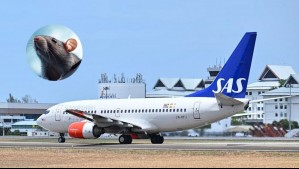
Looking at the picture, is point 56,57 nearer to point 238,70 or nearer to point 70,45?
point 70,45

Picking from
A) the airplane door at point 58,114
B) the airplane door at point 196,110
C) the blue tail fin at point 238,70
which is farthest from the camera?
the airplane door at point 58,114

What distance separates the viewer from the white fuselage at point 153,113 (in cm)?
6178

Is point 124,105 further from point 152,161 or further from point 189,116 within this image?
point 152,161

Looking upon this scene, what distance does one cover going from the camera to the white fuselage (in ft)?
203

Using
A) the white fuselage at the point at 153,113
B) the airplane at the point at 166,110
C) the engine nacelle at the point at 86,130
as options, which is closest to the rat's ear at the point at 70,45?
the airplane at the point at 166,110

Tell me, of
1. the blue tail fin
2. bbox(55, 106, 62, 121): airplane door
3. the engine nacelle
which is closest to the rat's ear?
the engine nacelle

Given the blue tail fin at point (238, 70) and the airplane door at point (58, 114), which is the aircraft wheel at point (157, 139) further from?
the airplane door at point (58, 114)

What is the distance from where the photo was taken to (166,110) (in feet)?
213

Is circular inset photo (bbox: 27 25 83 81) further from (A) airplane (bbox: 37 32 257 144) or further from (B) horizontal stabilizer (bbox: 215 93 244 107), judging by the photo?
(B) horizontal stabilizer (bbox: 215 93 244 107)

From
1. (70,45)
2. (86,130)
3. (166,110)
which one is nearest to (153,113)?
(166,110)

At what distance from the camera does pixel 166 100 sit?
215 feet

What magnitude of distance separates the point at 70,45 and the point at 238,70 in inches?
531

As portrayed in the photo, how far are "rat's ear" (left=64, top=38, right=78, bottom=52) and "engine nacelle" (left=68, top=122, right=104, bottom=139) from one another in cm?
616

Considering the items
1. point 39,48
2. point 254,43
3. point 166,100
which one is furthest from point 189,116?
point 39,48
